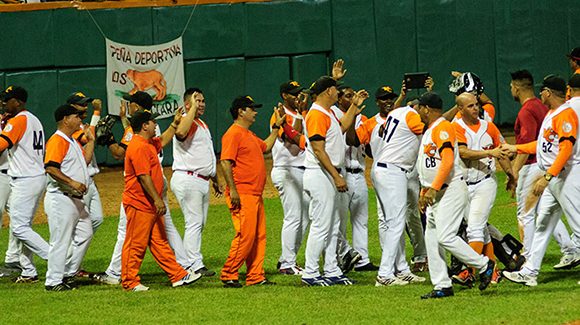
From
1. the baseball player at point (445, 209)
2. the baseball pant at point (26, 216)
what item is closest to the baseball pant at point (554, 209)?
the baseball player at point (445, 209)

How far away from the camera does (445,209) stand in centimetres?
930

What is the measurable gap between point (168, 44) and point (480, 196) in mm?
11558

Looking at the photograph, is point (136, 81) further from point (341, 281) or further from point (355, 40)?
point (341, 281)

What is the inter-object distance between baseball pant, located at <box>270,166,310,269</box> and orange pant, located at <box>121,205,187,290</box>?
4.79 feet

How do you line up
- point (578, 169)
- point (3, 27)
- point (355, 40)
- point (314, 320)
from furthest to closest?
1. point (355, 40)
2. point (3, 27)
3. point (578, 169)
4. point (314, 320)

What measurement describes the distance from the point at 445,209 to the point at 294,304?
4.99 ft

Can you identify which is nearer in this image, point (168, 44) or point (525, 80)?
point (525, 80)

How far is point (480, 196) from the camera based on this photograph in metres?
9.91

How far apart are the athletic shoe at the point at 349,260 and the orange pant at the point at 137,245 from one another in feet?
6.18

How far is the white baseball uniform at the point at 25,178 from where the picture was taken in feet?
36.3

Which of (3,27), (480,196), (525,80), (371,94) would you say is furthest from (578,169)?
(3,27)

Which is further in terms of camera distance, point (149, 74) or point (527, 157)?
point (149, 74)

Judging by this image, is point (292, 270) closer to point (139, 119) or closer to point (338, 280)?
point (338, 280)

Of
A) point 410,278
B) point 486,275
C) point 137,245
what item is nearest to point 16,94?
point 137,245
